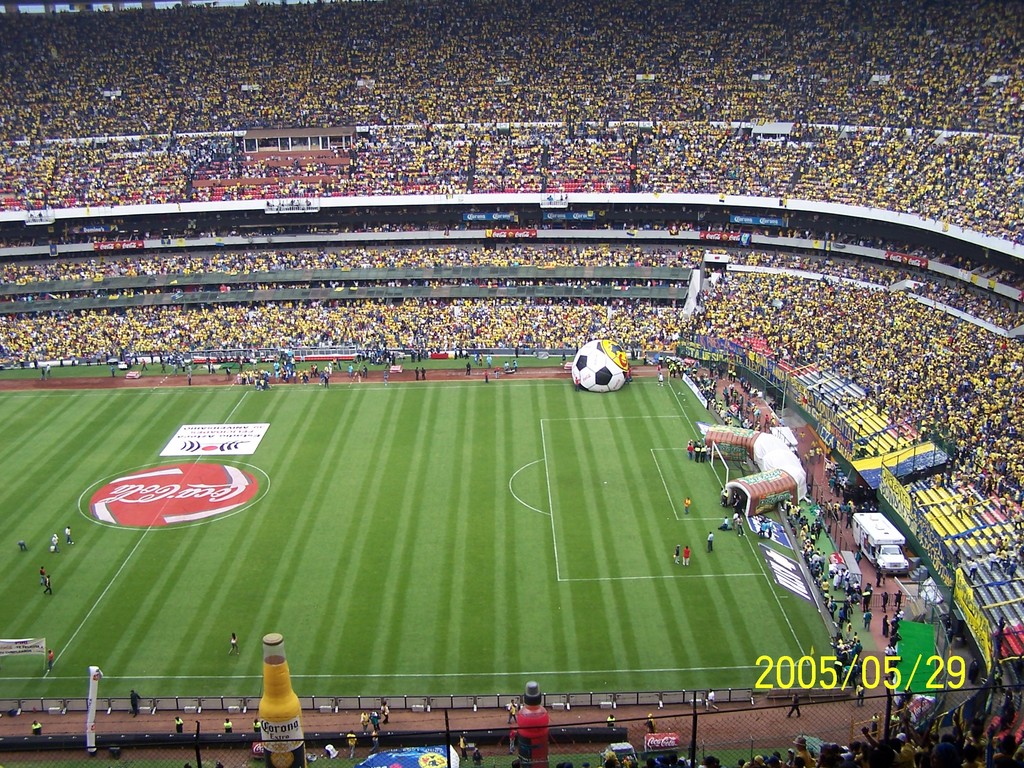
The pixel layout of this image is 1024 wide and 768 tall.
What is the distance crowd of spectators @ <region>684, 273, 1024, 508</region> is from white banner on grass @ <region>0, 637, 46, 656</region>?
33.7 metres

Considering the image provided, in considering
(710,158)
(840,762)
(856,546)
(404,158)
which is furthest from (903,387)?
(404,158)

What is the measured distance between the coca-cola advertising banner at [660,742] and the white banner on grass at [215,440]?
28.1 metres

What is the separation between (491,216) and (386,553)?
42.8m

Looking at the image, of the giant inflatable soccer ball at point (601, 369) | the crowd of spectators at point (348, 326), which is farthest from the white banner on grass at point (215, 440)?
the giant inflatable soccer ball at point (601, 369)

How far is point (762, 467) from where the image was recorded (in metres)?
43.1

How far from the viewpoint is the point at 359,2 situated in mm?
91625

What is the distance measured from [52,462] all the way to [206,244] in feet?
105

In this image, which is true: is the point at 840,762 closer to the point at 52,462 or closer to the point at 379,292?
the point at 52,462

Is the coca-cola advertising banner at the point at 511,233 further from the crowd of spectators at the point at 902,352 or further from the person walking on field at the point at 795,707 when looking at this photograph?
the person walking on field at the point at 795,707

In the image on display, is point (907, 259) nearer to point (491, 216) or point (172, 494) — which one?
point (491, 216)

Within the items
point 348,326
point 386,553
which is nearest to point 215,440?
point 386,553

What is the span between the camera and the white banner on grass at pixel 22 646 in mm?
31531

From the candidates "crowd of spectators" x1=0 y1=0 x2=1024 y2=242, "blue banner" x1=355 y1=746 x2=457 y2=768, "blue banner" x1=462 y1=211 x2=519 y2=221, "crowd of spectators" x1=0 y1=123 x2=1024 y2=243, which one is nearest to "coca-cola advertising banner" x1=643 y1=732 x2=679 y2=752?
"blue banner" x1=355 y1=746 x2=457 y2=768

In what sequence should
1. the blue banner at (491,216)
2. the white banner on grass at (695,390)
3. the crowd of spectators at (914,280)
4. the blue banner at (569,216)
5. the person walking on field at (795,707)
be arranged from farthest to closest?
the blue banner at (491,216) → the blue banner at (569,216) → the crowd of spectators at (914,280) → the white banner on grass at (695,390) → the person walking on field at (795,707)
